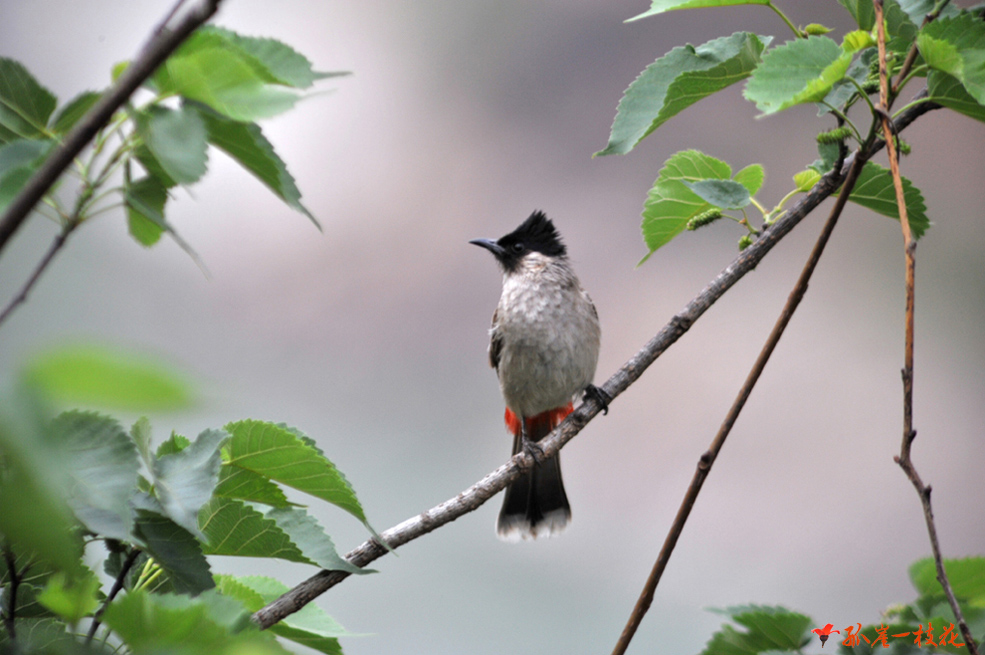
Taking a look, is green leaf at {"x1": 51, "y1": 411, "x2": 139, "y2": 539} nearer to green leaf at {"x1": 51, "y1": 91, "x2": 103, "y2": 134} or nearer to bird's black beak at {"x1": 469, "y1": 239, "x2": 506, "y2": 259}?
green leaf at {"x1": 51, "y1": 91, "x2": 103, "y2": 134}

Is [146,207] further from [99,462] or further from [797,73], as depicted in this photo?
[797,73]

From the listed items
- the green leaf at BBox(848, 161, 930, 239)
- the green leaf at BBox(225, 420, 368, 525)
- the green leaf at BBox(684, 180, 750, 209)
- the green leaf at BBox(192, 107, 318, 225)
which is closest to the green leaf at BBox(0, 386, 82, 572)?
the green leaf at BBox(192, 107, 318, 225)

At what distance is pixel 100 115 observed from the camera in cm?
28

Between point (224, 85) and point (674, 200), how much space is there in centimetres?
67

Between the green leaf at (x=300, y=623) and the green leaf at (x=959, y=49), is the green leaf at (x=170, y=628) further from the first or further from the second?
the green leaf at (x=959, y=49)

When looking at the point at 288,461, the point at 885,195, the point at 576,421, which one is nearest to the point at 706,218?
the point at 885,195

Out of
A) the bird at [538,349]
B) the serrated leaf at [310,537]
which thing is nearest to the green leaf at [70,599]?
the serrated leaf at [310,537]

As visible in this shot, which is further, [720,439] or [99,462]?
[720,439]

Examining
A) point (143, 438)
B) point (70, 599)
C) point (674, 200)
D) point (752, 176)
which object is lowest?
point (70, 599)

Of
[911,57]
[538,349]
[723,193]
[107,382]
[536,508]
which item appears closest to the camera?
[107,382]

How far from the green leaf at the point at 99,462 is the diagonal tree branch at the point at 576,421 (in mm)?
226

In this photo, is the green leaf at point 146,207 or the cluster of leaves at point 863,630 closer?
the green leaf at point 146,207

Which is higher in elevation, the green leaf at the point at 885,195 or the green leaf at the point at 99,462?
the green leaf at the point at 885,195

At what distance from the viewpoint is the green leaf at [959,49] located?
0.64 metres
